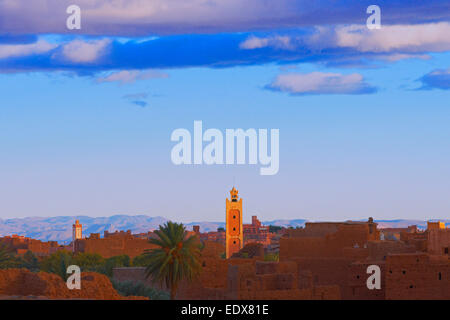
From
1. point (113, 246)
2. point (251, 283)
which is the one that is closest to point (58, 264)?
point (251, 283)

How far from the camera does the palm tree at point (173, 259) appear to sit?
59.3 metres

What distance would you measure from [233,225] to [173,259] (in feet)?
437

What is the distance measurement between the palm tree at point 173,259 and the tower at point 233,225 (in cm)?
11961

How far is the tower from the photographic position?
187 metres

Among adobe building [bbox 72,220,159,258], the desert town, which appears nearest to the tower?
adobe building [bbox 72,220,159,258]

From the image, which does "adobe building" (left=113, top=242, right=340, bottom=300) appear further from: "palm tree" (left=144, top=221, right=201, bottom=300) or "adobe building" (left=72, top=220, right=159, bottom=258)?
"adobe building" (left=72, top=220, right=159, bottom=258)

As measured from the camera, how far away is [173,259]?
60781 millimetres

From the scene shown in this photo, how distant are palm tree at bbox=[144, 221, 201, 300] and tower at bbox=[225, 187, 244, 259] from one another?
392ft

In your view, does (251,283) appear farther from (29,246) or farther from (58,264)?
(29,246)

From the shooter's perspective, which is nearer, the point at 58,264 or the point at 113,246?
the point at 58,264
